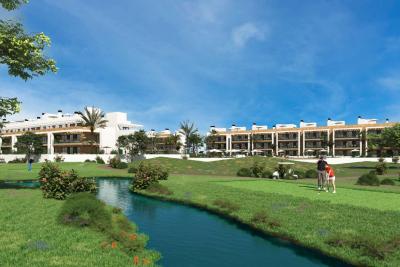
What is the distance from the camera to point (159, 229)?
18.4 m

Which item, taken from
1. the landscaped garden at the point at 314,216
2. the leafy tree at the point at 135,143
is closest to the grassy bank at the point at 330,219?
the landscaped garden at the point at 314,216

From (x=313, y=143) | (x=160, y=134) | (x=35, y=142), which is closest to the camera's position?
(x=35, y=142)

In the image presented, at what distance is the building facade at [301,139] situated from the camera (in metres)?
120

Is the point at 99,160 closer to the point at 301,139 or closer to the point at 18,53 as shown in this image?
the point at 18,53

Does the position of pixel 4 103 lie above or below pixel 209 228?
above

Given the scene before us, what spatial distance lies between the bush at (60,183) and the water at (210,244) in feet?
14.8

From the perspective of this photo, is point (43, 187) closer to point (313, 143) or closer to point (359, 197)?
point (359, 197)

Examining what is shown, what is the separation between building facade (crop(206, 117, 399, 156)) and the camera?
120 meters

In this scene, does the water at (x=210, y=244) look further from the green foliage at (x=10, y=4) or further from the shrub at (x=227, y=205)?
the green foliage at (x=10, y=4)

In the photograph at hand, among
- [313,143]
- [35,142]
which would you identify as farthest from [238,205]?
[313,143]

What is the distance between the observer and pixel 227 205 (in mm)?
22375

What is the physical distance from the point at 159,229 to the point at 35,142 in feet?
271

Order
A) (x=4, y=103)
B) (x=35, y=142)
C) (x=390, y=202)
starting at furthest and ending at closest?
1. (x=35, y=142)
2. (x=4, y=103)
3. (x=390, y=202)

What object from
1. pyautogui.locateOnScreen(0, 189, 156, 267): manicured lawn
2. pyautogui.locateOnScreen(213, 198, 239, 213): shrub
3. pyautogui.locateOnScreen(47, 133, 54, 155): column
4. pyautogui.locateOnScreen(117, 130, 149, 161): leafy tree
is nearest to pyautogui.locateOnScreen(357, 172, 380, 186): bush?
pyautogui.locateOnScreen(213, 198, 239, 213): shrub
